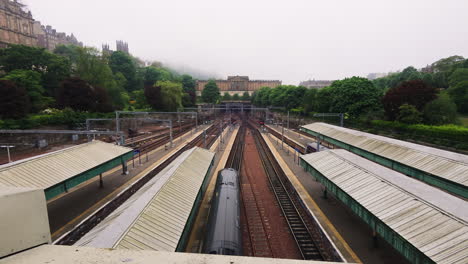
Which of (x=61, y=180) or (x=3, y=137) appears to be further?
(x=3, y=137)

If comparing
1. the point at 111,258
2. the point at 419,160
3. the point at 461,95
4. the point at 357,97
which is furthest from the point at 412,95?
the point at 111,258

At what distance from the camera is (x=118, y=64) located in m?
90.6

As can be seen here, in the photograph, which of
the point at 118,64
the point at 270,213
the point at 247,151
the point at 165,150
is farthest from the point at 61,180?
the point at 118,64

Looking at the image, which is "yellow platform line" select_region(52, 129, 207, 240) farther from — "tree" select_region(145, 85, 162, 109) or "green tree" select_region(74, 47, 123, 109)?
"tree" select_region(145, 85, 162, 109)

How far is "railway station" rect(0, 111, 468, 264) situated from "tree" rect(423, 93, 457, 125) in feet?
56.7

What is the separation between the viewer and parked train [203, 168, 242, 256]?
9.52 m

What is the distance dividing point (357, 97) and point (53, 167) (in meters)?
50.7

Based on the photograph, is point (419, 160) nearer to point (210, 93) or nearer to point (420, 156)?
point (420, 156)

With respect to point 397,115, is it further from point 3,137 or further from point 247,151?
point 3,137

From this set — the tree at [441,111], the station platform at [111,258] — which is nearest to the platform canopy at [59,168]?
the station platform at [111,258]

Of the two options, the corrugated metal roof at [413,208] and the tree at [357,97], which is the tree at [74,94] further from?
the tree at [357,97]

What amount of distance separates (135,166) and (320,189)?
21737 mm

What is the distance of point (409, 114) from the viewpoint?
1458 inches

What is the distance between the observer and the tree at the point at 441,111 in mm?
34972
